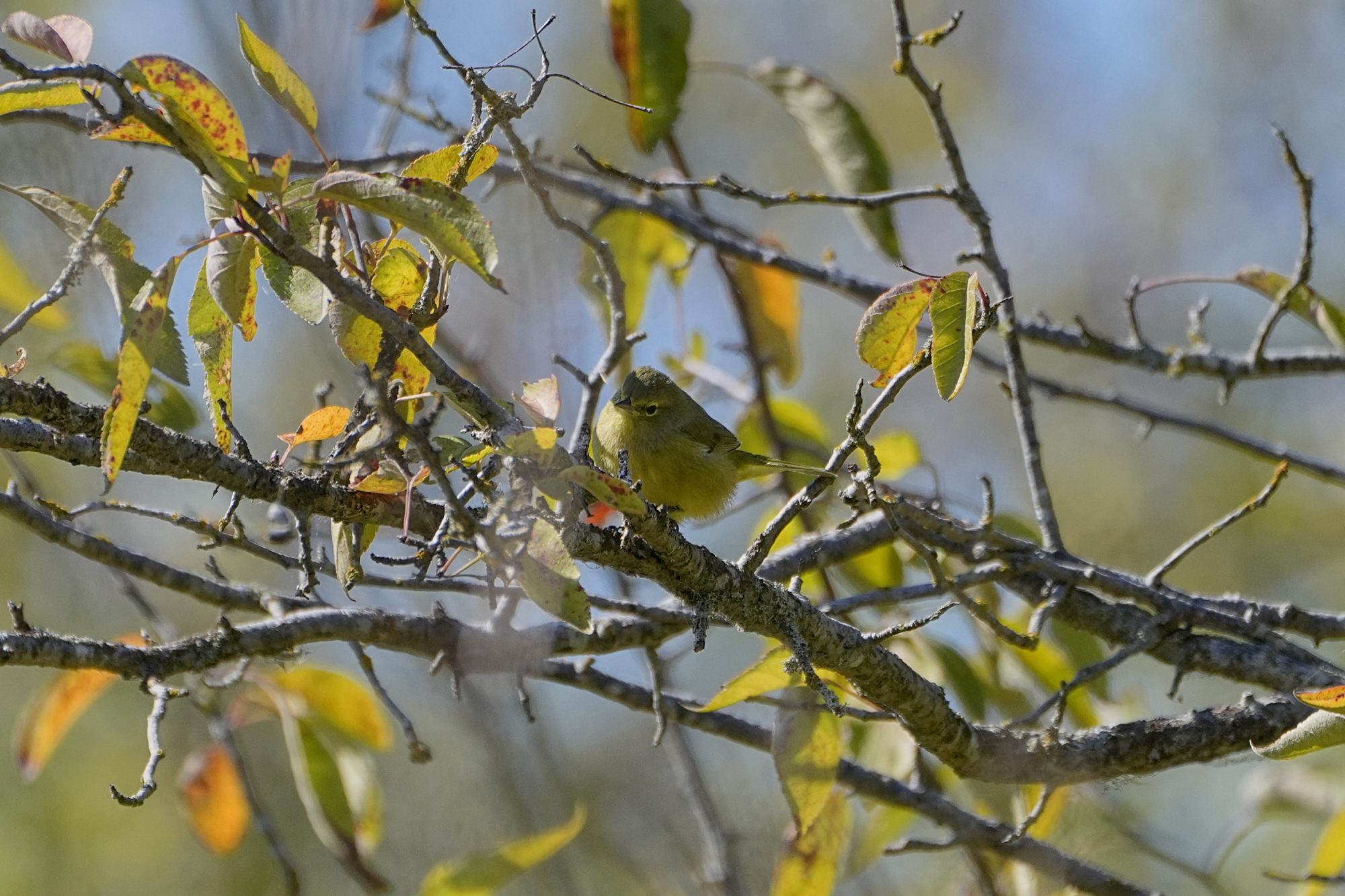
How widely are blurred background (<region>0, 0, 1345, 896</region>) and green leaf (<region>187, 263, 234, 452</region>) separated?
0.25 m

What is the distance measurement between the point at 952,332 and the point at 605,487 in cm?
56

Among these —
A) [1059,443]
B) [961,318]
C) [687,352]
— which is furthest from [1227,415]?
[961,318]

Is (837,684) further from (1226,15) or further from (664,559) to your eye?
(1226,15)

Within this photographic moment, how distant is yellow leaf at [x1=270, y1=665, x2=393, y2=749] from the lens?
3393mm

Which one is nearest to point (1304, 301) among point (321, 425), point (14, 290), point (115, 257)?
point (321, 425)

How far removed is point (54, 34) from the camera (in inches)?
59.4

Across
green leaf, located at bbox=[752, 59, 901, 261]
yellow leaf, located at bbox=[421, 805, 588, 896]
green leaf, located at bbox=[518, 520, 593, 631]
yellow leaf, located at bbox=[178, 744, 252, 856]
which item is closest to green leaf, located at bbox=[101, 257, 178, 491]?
green leaf, located at bbox=[518, 520, 593, 631]

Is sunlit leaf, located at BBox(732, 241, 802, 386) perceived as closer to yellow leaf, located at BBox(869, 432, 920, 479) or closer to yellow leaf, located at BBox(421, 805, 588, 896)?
yellow leaf, located at BBox(869, 432, 920, 479)

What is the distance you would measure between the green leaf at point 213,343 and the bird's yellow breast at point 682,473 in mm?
1821

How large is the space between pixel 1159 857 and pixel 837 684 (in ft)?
4.44

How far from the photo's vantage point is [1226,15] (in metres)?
10.5

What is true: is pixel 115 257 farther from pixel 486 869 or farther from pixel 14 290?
pixel 486 869

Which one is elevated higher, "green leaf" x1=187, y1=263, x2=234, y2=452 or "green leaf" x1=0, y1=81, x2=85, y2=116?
"green leaf" x1=0, y1=81, x2=85, y2=116

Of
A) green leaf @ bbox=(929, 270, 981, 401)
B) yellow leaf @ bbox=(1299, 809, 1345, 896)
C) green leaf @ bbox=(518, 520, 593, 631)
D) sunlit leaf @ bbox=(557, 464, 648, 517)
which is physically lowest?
green leaf @ bbox=(518, 520, 593, 631)
